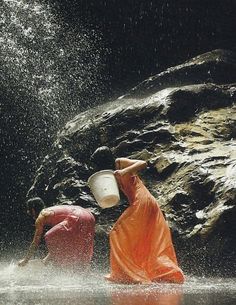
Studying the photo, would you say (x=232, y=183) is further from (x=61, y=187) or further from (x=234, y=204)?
(x=61, y=187)

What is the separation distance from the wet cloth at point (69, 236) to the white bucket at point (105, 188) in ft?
3.12

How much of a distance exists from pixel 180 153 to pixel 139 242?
91.4 inches

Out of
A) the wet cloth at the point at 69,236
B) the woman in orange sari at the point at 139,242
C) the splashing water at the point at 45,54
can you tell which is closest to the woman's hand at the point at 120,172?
the woman in orange sari at the point at 139,242

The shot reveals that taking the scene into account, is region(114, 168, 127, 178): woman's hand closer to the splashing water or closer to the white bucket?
the white bucket

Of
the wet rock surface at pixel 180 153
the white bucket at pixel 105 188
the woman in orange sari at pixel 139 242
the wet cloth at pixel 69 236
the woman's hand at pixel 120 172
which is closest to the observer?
the woman in orange sari at pixel 139 242

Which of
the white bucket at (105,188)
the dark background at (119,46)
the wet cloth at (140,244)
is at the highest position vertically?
the dark background at (119,46)

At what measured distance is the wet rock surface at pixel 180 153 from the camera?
6246mm

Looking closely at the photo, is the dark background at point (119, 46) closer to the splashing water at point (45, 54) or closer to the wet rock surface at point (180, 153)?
the splashing water at point (45, 54)

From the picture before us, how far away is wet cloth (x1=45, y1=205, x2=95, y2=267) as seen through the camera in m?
6.09

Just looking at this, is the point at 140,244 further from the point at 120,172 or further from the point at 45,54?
the point at 45,54

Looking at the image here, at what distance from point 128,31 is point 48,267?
9111 millimetres

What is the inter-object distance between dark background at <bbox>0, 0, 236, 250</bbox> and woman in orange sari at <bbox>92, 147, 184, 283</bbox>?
7198 mm

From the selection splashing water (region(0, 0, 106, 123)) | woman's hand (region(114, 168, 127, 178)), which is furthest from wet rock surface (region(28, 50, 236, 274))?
splashing water (region(0, 0, 106, 123))

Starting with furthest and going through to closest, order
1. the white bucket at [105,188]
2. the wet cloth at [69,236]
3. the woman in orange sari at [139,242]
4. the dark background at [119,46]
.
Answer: the dark background at [119,46], the wet cloth at [69,236], the white bucket at [105,188], the woman in orange sari at [139,242]
